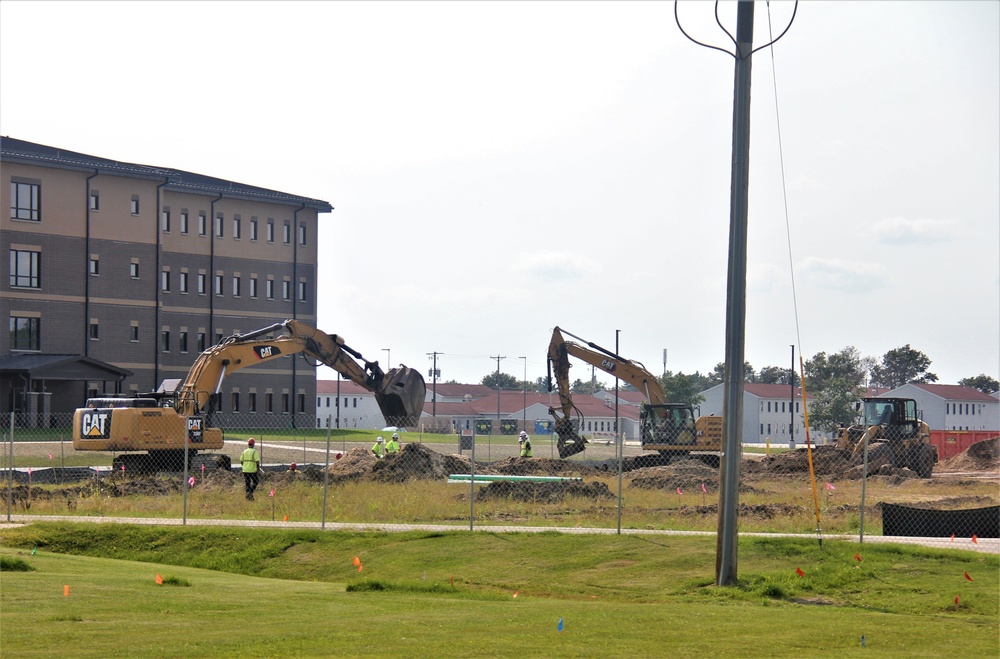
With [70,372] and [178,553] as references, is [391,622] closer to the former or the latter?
[178,553]

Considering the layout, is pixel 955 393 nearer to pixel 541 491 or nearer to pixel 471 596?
pixel 541 491

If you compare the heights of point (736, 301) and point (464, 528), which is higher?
point (736, 301)

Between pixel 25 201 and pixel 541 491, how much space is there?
47397 millimetres

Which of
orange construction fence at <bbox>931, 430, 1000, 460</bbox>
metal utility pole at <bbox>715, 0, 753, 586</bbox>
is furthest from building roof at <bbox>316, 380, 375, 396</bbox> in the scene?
metal utility pole at <bbox>715, 0, 753, 586</bbox>

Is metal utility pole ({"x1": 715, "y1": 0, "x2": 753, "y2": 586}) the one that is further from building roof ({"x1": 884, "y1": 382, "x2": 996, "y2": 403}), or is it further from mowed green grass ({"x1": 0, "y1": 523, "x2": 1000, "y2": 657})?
building roof ({"x1": 884, "y1": 382, "x2": 996, "y2": 403})

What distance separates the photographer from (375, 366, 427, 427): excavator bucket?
4141 centimetres

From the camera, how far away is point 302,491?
95.8 feet

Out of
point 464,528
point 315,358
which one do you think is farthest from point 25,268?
point 464,528

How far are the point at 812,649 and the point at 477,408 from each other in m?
127

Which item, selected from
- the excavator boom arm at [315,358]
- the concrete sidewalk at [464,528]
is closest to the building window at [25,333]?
the excavator boom arm at [315,358]

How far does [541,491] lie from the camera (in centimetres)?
2903

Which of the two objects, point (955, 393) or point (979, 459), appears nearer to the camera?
point (979, 459)

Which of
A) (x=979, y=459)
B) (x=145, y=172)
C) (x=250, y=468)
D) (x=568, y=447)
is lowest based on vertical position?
(x=979, y=459)

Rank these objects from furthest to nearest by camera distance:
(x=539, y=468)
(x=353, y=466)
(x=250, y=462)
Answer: (x=353, y=466) → (x=539, y=468) → (x=250, y=462)
